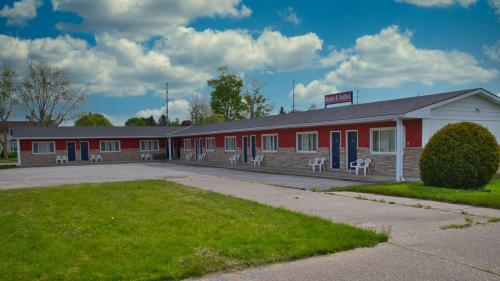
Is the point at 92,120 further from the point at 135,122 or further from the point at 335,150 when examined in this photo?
the point at 335,150

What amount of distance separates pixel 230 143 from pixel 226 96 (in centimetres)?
3368

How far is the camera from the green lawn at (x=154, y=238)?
15.4 ft

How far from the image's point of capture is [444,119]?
51.9 feet

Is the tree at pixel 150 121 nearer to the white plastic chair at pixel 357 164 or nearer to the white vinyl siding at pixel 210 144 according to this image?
the white vinyl siding at pixel 210 144

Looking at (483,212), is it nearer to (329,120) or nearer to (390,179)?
(390,179)

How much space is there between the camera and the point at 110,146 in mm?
38875

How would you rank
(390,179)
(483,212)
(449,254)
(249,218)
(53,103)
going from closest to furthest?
(449,254) < (249,218) < (483,212) < (390,179) < (53,103)

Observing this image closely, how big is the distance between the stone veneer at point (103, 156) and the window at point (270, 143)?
18.9 meters

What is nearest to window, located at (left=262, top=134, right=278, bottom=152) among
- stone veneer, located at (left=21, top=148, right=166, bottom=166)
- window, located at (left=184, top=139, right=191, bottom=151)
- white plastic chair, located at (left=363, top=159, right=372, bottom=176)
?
white plastic chair, located at (left=363, top=159, right=372, bottom=176)

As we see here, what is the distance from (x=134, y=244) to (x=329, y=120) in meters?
14.6

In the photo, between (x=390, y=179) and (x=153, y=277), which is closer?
(x=153, y=277)

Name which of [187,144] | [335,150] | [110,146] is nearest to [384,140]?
[335,150]

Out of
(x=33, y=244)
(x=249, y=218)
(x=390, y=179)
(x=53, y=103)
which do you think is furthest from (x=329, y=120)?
(x=53, y=103)

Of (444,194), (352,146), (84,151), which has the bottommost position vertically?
(84,151)
